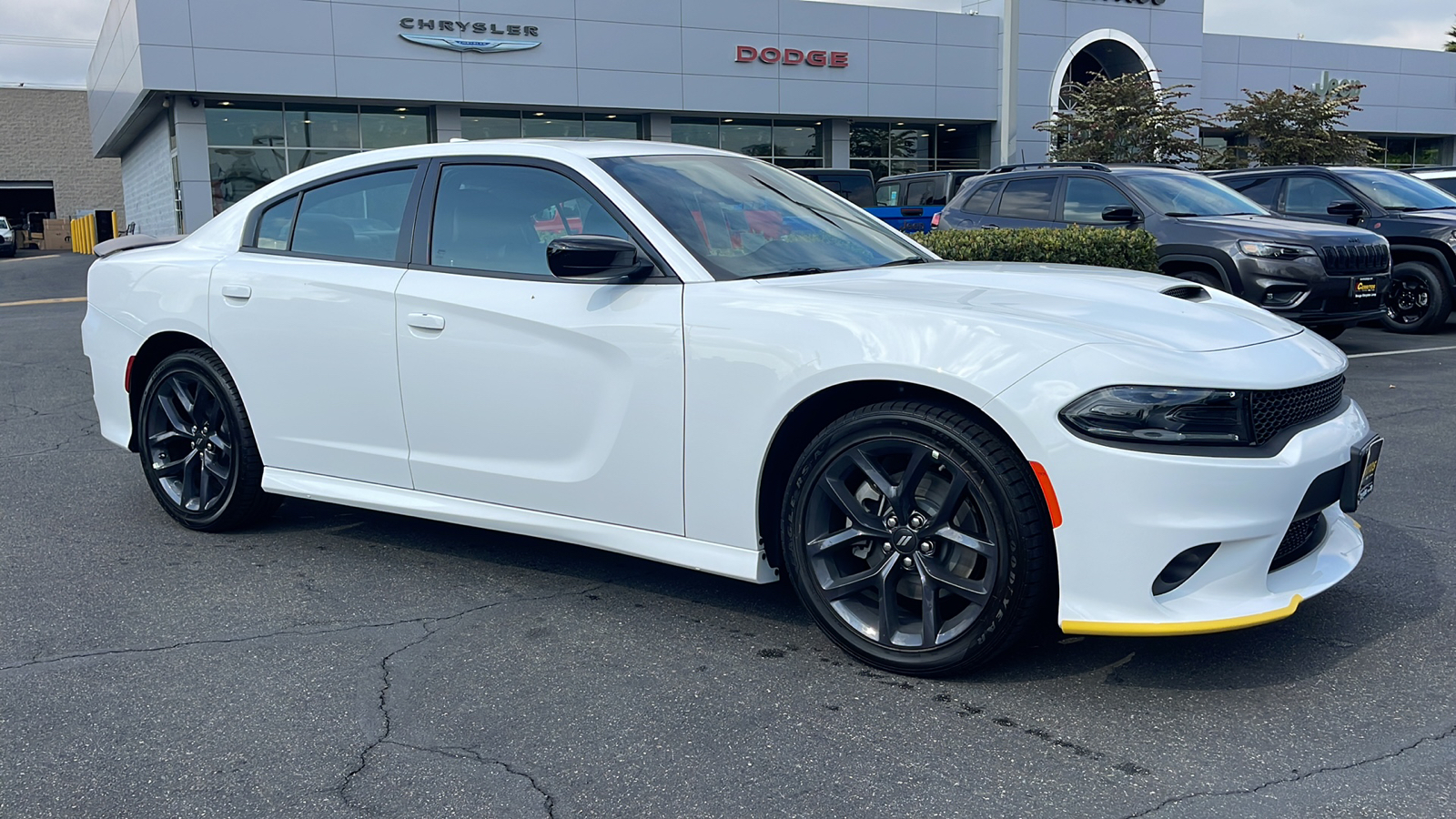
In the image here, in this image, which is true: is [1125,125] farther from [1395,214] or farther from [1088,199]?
[1088,199]

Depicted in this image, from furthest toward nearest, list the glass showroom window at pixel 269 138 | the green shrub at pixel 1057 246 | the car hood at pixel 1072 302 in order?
the glass showroom window at pixel 269 138 → the green shrub at pixel 1057 246 → the car hood at pixel 1072 302

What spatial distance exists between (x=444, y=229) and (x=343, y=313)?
1.66ft

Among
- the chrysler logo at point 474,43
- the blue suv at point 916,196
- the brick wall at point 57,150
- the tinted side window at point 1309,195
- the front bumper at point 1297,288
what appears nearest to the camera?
the front bumper at point 1297,288

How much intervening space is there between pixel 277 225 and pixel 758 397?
2.53 meters

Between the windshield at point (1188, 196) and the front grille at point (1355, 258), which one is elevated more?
the windshield at point (1188, 196)

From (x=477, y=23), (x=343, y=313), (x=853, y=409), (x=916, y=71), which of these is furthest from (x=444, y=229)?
(x=916, y=71)

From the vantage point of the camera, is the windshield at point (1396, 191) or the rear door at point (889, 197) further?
the rear door at point (889, 197)

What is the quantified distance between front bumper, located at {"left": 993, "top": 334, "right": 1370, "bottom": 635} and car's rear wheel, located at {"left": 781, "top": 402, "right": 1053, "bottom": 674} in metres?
0.11

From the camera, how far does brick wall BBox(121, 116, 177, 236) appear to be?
3144cm

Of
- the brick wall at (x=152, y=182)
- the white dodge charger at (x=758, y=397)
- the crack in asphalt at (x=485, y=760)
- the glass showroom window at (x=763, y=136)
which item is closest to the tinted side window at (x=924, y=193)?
the glass showroom window at (x=763, y=136)

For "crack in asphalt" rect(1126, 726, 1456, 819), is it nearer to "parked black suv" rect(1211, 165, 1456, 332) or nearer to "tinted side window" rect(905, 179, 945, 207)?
"parked black suv" rect(1211, 165, 1456, 332)

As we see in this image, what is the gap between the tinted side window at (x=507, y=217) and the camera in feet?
13.7

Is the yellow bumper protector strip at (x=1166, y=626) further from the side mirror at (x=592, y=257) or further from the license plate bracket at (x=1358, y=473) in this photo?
the side mirror at (x=592, y=257)

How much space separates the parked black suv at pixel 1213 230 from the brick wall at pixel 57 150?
59463 millimetres
